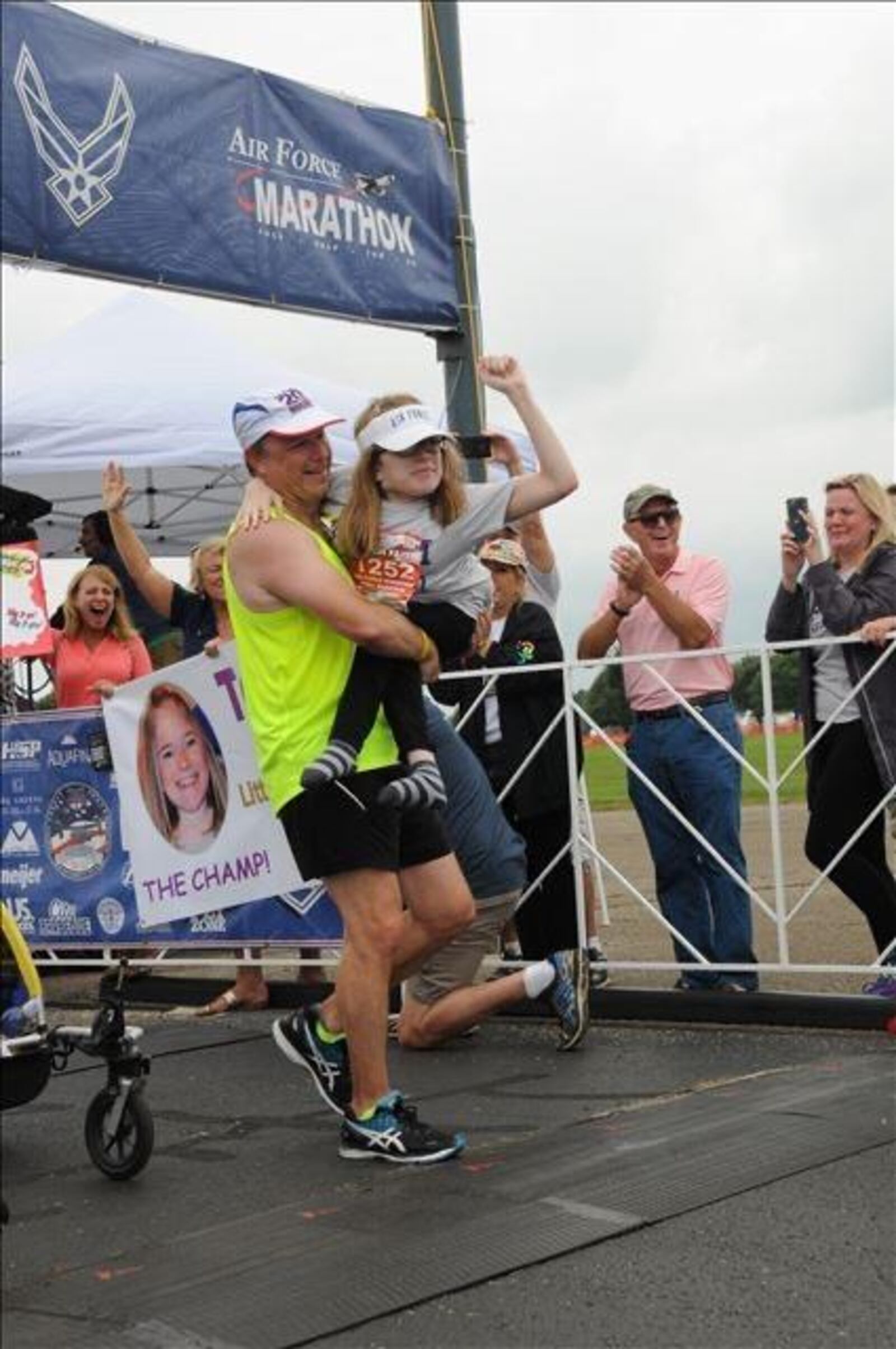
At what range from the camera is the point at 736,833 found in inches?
283

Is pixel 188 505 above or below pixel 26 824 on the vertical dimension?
above

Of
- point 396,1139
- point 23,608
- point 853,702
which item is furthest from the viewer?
point 23,608

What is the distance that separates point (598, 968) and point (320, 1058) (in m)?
2.23

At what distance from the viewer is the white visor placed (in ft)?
16.2

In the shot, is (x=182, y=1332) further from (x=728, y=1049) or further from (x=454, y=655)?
(x=728, y=1049)

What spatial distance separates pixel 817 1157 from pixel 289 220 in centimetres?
591

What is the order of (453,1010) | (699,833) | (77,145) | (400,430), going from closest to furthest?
(400,430) → (453,1010) → (699,833) → (77,145)

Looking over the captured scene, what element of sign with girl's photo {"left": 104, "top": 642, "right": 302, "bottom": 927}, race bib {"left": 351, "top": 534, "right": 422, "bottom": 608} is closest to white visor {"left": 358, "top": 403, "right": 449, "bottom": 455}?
race bib {"left": 351, "top": 534, "right": 422, "bottom": 608}

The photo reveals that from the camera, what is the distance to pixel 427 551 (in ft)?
16.5

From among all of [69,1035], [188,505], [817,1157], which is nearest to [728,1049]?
[817,1157]

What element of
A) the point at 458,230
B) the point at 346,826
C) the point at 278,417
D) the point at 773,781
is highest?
the point at 458,230

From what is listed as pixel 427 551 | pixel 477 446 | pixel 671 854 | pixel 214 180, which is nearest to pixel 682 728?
pixel 671 854

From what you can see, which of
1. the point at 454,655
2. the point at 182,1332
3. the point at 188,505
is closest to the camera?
the point at 182,1332

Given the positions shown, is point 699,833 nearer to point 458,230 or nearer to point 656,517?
point 656,517
